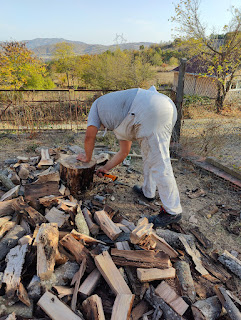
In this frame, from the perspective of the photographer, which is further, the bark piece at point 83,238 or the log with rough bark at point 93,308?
the bark piece at point 83,238

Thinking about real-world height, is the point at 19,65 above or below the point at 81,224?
above

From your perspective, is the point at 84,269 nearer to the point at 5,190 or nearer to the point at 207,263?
the point at 207,263

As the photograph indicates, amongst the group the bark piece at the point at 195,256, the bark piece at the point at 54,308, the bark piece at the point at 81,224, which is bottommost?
the bark piece at the point at 195,256

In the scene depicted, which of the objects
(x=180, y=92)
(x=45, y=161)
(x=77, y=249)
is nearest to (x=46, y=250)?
(x=77, y=249)

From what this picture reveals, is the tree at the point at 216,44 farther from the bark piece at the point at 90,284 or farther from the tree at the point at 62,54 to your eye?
the tree at the point at 62,54

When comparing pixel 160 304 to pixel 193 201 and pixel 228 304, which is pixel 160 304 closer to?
pixel 228 304

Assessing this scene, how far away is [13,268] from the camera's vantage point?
68.8 inches

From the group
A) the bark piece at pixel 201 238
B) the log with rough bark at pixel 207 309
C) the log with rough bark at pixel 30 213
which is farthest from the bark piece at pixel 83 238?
the bark piece at pixel 201 238

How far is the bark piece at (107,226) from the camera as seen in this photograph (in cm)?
226

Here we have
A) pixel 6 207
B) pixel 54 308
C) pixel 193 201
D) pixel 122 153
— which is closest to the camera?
pixel 54 308

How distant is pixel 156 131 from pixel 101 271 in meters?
1.53

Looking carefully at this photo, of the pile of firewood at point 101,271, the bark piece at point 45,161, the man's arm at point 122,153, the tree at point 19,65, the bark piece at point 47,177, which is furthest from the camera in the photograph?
the tree at point 19,65

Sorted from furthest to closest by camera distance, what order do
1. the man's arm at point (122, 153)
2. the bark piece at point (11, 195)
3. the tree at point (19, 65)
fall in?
the tree at point (19, 65), the man's arm at point (122, 153), the bark piece at point (11, 195)

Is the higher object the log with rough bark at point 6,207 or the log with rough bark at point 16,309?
the log with rough bark at point 6,207
